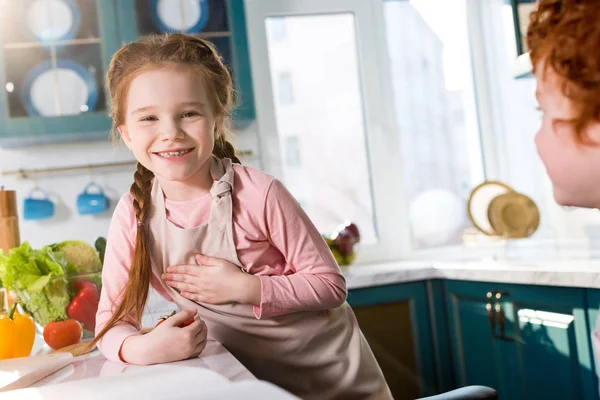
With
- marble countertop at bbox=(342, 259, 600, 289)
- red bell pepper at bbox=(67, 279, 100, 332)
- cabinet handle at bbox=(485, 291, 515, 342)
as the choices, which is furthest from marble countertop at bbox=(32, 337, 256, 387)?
cabinet handle at bbox=(485, 291, 515, 342)

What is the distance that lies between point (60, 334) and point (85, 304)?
5.2 inches

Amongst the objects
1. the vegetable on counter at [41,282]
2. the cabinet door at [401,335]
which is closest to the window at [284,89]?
the cabinet door at [401,335]

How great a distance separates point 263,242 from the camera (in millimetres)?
1187

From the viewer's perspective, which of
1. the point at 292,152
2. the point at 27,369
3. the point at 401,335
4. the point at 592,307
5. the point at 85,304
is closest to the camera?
the point at 27,369

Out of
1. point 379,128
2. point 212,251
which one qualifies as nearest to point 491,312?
point 379,128

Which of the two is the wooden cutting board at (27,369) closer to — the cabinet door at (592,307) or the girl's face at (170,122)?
the girl's face at (170,122)

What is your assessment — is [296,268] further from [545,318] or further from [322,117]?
[322,117]

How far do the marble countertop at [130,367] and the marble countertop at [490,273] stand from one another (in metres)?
1.02

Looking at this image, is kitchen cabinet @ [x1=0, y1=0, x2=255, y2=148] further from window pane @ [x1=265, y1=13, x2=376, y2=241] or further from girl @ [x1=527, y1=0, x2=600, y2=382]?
girl @ [x1=527, y1=0, x2=600, y2=382]

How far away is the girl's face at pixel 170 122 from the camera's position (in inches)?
44.5

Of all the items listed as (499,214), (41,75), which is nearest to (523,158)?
(499,214)

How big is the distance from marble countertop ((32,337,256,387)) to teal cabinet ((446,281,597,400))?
1.07 metres

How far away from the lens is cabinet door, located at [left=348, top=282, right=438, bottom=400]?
2.43 m

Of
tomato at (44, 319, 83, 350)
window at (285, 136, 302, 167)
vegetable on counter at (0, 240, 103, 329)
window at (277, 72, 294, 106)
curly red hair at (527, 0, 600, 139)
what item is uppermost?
window at (277, 72, 294, 106)
